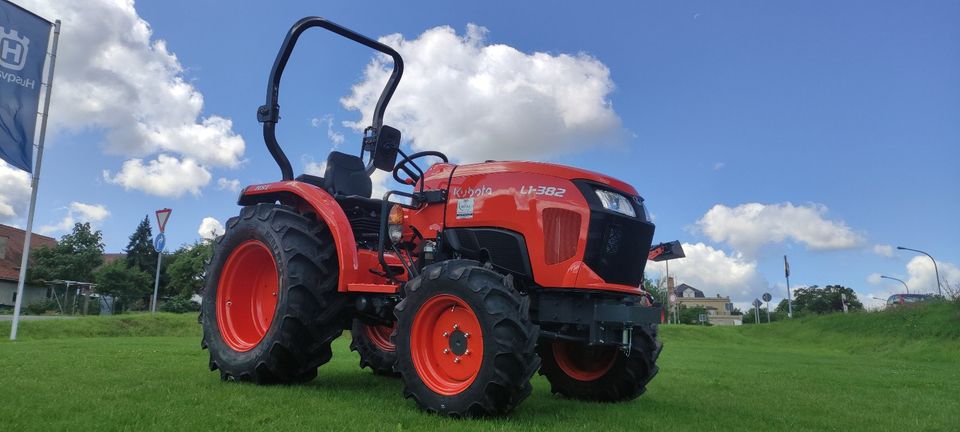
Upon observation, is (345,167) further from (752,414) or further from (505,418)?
(752,414)

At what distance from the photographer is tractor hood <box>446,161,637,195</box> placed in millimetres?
4621

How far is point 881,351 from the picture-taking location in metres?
19.8

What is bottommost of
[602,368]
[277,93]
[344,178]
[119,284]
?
[602,368]

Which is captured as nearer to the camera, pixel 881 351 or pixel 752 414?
pixel 752 414

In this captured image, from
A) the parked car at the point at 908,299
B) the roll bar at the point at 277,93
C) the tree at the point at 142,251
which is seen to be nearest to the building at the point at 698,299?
the parked car at the point at 908,299

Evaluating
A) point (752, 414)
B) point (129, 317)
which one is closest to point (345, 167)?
point (752, 414)

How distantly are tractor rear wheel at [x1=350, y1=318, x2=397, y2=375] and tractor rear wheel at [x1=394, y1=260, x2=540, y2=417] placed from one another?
7.38ft

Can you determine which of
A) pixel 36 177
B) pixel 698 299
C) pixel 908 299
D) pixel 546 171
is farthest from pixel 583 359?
pixel 698 299

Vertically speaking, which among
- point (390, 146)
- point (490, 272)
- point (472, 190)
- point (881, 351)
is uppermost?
point (390, 146)

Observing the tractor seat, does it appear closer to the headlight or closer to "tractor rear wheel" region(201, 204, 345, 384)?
"tractor rear wheel" region(201, 204, 345, 384)

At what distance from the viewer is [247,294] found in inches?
236

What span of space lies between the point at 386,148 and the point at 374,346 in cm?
246

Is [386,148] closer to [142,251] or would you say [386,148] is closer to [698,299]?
[142,251]

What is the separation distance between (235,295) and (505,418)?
326 centimetres
